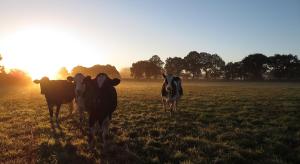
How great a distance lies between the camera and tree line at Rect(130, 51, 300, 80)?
115 m

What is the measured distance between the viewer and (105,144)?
28.8 feet

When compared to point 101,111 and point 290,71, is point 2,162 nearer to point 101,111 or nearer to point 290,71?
point 101,111

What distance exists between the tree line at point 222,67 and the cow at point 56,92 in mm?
105874

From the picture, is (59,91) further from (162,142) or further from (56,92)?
(162,142)

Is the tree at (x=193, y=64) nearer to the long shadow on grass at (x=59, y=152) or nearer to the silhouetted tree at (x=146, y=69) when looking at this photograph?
the silhouetted tree at (x=146, y=69)

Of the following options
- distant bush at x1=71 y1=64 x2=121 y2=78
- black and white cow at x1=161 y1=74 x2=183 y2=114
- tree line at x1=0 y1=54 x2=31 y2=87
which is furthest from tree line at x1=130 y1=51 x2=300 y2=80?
black and white cow at x1=161 y1=74 x2=183 y2=114

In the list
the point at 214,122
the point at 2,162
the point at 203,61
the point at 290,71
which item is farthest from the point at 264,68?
the point at 2,162

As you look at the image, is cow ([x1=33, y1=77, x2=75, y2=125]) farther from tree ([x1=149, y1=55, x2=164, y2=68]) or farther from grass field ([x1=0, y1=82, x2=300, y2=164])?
tree ([x1=149, y1=55, x2=164, y2=68])

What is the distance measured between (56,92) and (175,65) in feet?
398

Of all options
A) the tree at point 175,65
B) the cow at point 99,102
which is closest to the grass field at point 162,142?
the cow at point 99,102

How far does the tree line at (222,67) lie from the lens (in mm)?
115125

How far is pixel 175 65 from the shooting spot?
440ft

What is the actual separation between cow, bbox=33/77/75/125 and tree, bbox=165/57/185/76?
116 m

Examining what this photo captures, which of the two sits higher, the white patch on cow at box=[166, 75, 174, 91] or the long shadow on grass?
the white patch on cow at box=[166, 75, 174, 91]
